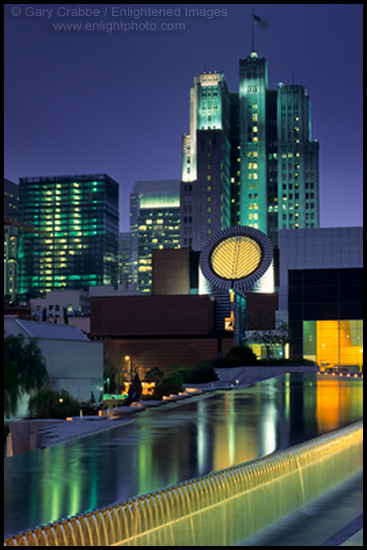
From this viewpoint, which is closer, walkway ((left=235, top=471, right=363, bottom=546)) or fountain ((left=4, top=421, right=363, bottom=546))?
fountain ((left=4, top=421, right=363, bottom=546))

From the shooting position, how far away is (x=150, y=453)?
1789cm

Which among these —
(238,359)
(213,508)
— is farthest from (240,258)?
(213,508)

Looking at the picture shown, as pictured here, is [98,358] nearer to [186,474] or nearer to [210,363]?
[210,363]

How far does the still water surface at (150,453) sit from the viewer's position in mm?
12656

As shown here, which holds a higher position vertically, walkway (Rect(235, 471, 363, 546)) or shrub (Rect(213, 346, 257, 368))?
shrub (Rect(213, 346, 257, 368))

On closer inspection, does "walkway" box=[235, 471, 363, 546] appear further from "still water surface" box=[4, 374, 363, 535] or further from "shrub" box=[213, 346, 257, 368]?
"shrub" box=[213, 346, 257, 368]

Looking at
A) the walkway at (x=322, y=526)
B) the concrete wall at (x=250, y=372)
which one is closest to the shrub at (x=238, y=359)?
the concrete wall at (x=250, y=372)

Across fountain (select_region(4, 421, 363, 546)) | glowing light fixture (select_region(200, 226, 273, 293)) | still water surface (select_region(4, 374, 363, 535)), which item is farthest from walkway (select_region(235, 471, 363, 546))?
glowing light fixture (select_region(200, 226, 273, 293))

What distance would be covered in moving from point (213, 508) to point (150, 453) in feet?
16.6

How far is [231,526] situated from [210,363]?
160ft

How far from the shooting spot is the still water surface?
12656 millimetres

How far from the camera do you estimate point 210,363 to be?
6200cm

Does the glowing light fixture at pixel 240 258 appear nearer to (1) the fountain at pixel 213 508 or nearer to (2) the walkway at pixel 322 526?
(1) the fountain at pixel 213 508

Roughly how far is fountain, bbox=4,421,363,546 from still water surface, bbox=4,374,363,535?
89 cm
